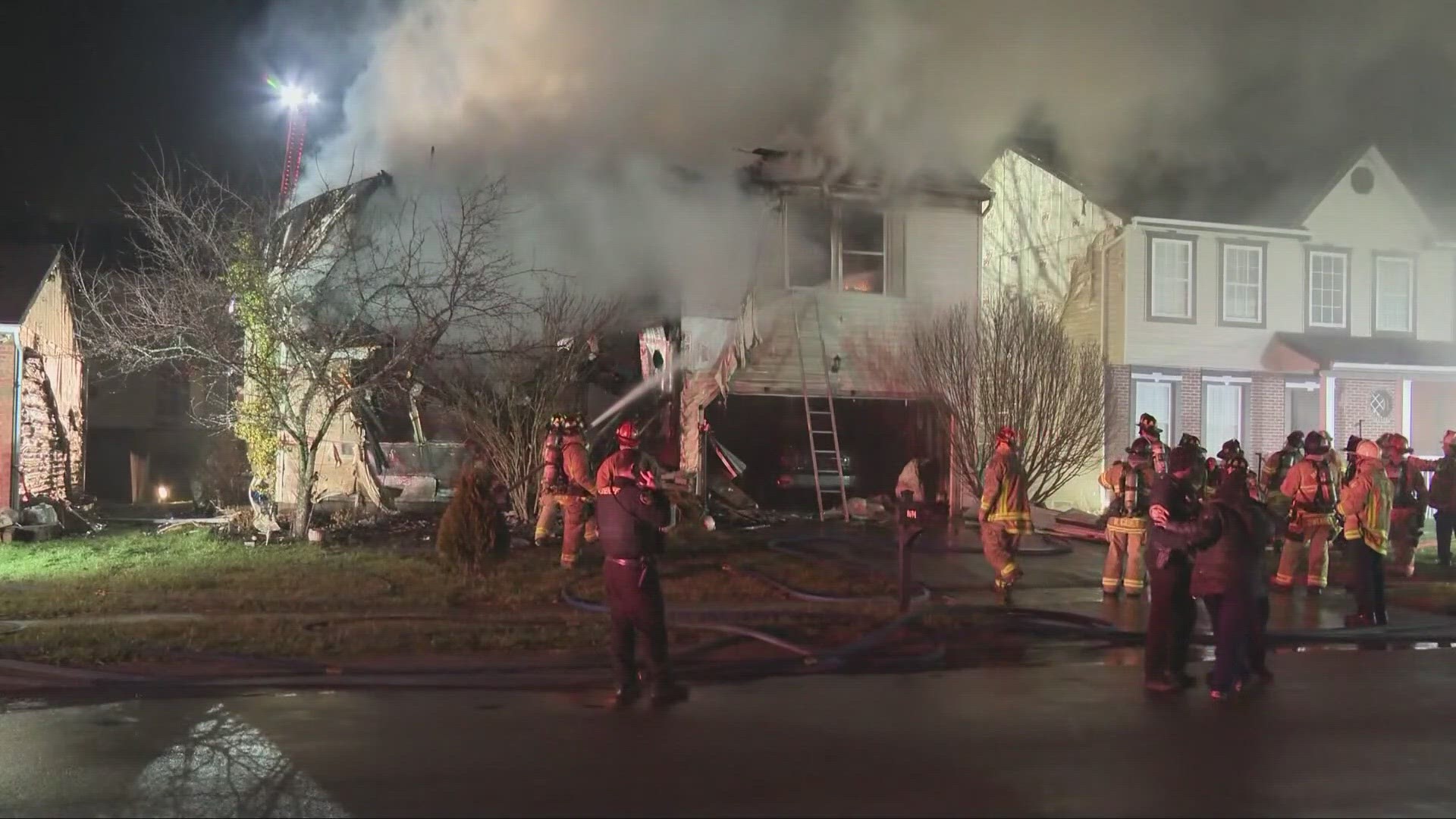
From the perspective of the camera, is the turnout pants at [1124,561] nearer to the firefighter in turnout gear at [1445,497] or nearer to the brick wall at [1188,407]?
the firefighter in turnout gear at [1445,497]

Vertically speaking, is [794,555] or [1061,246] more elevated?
[1061,246]

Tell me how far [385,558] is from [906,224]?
917 cm

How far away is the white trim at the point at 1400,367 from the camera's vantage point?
53.9 feet

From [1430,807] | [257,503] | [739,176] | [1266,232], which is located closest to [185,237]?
[257,503]

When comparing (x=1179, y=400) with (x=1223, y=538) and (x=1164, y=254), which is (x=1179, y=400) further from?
(x=1223, y=538)

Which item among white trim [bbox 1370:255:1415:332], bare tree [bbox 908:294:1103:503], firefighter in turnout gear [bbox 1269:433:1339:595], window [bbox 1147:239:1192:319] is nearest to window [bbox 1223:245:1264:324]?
window [bbox 1147:239:1192:319]

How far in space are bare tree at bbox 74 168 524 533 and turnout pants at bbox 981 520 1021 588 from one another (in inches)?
239

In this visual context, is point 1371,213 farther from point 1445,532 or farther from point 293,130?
point 293,130

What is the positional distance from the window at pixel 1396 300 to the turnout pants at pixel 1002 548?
1181cm

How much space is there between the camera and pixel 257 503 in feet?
41.0

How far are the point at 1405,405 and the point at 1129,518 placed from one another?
Answer: 1109 centimetres

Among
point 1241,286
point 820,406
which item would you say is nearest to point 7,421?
point 820,406

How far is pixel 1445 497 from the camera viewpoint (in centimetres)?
1165

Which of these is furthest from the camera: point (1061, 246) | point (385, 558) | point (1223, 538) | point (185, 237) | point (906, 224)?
point (1061, 246)
